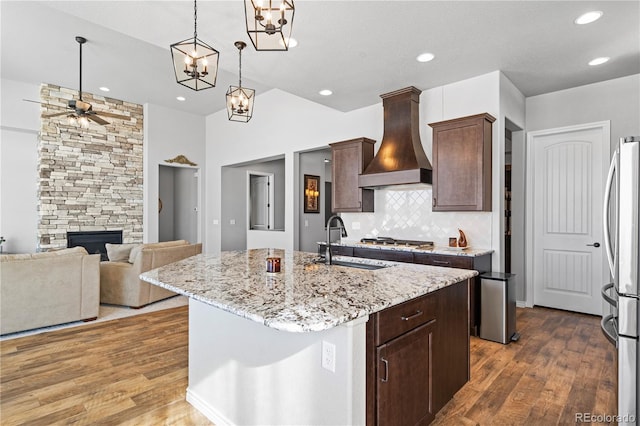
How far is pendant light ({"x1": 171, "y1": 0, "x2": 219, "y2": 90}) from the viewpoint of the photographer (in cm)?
246

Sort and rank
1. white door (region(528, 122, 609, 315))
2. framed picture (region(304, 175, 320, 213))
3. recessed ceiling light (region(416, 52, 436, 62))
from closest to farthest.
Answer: recessed ceiling light (region(416, 52, 436, 62)) < white door (region(528, 122, 609, 315)) < framed picture (region(304, 175, 320, 213))

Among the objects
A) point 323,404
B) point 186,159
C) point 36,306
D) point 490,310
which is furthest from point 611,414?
point 186,159

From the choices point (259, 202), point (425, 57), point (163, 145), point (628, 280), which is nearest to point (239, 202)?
point (259, 202)

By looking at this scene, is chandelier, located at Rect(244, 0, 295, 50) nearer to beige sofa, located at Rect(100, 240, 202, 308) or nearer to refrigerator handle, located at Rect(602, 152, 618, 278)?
refrigerator handle, located at Rect(602, 152, 618, 278)

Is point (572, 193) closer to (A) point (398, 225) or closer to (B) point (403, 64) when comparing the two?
(A) point (398, 225)

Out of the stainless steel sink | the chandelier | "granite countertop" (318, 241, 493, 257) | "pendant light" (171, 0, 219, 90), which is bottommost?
"granite countertop" (318, 241, 493, 257)

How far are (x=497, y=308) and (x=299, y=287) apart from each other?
2510mm

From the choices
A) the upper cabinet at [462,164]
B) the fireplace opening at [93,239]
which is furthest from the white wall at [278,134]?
the fireplace opening at [93,239]

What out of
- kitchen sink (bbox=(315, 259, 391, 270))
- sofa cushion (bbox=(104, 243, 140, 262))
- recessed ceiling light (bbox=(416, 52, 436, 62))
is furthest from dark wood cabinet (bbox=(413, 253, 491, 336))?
sofa cushion (bbox=(104, 243, 140, 262))

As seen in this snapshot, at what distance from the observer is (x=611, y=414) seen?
6.89ft

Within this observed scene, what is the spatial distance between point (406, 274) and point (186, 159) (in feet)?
22.4

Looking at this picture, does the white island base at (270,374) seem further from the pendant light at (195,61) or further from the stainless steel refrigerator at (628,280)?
the pendant light at (195,61)

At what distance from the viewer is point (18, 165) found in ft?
19.7

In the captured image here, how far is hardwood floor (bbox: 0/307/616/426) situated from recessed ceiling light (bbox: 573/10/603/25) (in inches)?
112
